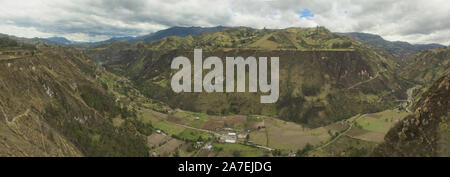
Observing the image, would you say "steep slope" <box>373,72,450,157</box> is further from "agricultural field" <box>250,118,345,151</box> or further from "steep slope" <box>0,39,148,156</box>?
"steep slope" <box>0,39,148,156</box>

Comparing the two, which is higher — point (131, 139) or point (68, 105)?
point (68, 105)

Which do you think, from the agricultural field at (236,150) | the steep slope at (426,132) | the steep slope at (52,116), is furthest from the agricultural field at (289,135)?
the steep slope at (52,116)

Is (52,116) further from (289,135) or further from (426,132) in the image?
(426,132)

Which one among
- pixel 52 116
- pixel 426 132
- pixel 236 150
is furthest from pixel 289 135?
pixel 52 116

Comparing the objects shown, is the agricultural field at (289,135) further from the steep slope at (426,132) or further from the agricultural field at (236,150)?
the steep slope at (426,132)

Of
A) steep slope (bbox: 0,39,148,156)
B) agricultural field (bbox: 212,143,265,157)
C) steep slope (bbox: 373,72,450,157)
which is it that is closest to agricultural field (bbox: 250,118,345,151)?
agricultural field (bbox: 212,143,265,157)
